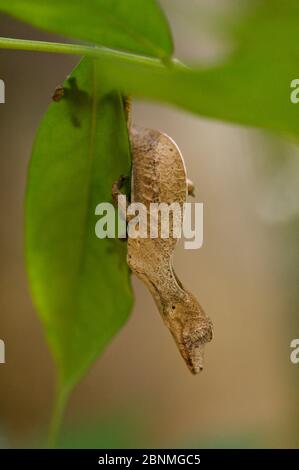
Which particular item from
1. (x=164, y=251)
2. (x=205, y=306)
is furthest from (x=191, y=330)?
(x=205, y=306)

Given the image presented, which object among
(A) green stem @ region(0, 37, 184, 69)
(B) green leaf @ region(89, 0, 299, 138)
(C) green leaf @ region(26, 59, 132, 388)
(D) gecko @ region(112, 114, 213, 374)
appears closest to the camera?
(B) green leaf @ region(89, 0, 299, 138)

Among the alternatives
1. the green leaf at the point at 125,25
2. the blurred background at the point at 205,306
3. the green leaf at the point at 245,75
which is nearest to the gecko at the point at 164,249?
the green leaf at the point at 125,25

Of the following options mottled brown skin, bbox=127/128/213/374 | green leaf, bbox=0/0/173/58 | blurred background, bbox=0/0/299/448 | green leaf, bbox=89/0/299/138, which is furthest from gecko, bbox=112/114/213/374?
blurred background, bbox=0/0/299/448

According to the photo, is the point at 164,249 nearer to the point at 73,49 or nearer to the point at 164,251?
the point at 164,251

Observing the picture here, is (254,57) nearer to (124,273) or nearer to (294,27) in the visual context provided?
(294,27)

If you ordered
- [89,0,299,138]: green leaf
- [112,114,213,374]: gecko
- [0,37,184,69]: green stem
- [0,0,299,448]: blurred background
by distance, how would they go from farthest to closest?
1. [0,0,299,448]: blurred background
2. [112,114,213,374]: gecko
3. [0,37,184,69]: green stem
4. [89,0,299,138]: green leaf

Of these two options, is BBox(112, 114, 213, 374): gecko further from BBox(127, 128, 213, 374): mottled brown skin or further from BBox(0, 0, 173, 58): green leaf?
BBox(0, 0, 173, 58): green leaf
